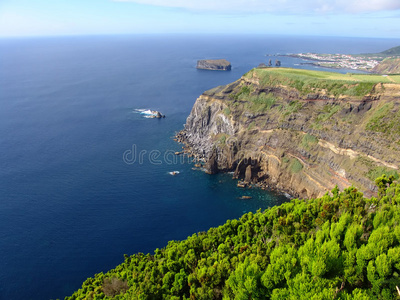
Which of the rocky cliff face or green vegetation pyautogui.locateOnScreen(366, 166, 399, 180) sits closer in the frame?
green vegetation pyautogui.locateOnScreen(366, 166, 399, 180)

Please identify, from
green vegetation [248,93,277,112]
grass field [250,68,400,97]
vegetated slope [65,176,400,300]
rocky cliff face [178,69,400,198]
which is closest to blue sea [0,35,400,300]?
rocky cliff face [178,69,400,198]

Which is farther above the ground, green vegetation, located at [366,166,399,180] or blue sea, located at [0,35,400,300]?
green vegetation, located at [366,166,399,180]

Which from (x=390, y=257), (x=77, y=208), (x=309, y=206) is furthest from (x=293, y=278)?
(x=77, y=208)

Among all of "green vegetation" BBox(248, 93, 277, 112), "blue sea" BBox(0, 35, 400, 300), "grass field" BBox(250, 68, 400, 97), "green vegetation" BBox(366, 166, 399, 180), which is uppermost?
"grass field" BBox(250, 68, 400, 97)

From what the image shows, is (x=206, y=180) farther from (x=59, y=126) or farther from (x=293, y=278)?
(x=59, y=126)

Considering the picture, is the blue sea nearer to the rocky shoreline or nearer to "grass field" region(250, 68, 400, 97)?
the rocky shoreline

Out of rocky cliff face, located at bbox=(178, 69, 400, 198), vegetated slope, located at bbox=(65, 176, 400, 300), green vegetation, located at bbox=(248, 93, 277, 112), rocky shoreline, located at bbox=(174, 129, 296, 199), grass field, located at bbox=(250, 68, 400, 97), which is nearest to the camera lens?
vegetated slope, located at bbox=(65, 176, 400, 300)

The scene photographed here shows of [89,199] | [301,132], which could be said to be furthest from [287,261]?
[301,132]

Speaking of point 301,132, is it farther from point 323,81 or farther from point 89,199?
point 89,199
